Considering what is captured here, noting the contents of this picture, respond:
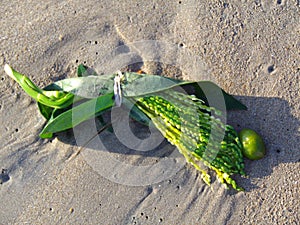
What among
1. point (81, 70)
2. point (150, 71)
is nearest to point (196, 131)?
point (150, 71)

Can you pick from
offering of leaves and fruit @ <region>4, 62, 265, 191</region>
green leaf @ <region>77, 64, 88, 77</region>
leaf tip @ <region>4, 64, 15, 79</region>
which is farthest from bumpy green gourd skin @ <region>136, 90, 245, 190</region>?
leaf tip @ <region>4, 64, 15, 79</region>

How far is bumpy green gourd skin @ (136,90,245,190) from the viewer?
1.93 m

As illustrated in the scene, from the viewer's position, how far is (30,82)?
1.95m

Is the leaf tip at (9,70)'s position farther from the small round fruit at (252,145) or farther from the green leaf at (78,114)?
the small round fruit at (252,145)

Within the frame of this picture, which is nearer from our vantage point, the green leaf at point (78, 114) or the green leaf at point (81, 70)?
the green leaf at point (78, 114)

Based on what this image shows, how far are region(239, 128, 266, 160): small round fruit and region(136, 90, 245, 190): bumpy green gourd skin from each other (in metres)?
0.03

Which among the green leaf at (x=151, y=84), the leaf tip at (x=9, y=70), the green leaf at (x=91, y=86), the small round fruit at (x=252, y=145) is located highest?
the leaf tip at (x=9, y=70)

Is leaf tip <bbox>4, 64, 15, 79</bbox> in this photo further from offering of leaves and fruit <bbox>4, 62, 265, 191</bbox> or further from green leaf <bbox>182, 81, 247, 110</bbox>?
green leaf <bbox>182, 81, 247, 110</bbox>

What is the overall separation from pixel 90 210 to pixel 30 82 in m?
0.65

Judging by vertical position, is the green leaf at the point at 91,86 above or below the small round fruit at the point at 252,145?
above

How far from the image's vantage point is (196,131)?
75.8 inches

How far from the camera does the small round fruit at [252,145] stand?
1.96 meters

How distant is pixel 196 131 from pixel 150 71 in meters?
0.39

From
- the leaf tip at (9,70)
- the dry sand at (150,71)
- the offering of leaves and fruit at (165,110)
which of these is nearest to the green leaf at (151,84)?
the offering of leaves and fruit at (165,110)
